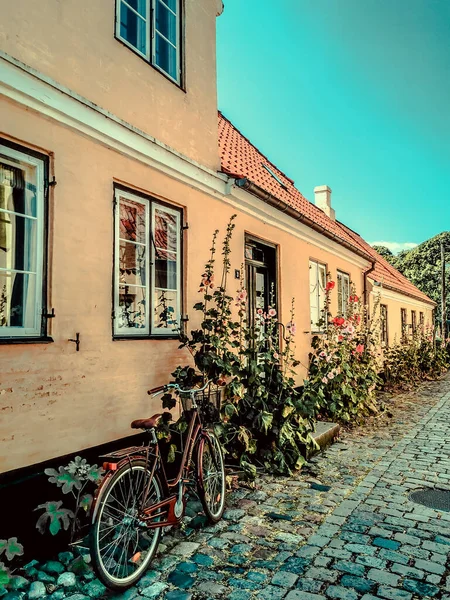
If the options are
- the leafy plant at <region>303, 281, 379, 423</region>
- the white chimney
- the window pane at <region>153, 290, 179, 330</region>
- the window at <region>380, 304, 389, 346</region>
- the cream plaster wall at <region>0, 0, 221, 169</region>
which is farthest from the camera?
the window at <region>380, 304, 389, 346</region>

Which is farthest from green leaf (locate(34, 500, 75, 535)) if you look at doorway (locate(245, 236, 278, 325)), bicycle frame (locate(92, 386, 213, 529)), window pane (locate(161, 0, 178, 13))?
window pane (locate(161, 0, 178, 13))

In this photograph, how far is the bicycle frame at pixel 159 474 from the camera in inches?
121

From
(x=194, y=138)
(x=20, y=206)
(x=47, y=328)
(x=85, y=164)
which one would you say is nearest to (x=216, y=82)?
(x=194, y=138)

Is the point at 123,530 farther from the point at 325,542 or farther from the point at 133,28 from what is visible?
the point at 133,28

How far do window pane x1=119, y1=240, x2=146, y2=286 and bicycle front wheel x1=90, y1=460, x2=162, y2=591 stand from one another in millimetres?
1969

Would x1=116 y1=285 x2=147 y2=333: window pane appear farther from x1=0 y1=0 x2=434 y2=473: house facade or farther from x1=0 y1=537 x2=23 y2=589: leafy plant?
x1=0 y1=537 x2=23 y2=589: leafy plant

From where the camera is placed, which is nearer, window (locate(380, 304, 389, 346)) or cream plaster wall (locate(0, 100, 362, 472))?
cream plaster wall (locate(0, 100, 362, 472))

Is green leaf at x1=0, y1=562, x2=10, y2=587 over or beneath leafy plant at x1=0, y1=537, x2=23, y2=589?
beneath

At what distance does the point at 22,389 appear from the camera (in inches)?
136

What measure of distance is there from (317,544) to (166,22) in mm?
5762

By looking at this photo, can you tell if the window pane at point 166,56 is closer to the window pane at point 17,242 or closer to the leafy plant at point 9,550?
the window pane at point 17,242

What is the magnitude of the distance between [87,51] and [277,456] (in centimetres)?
474

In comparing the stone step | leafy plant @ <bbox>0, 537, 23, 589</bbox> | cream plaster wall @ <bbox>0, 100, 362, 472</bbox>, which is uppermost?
cream plaster wall @ <bbox>0, 100, 362, 472</bbox>

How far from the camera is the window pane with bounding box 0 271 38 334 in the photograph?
Result: 3.49 meters
